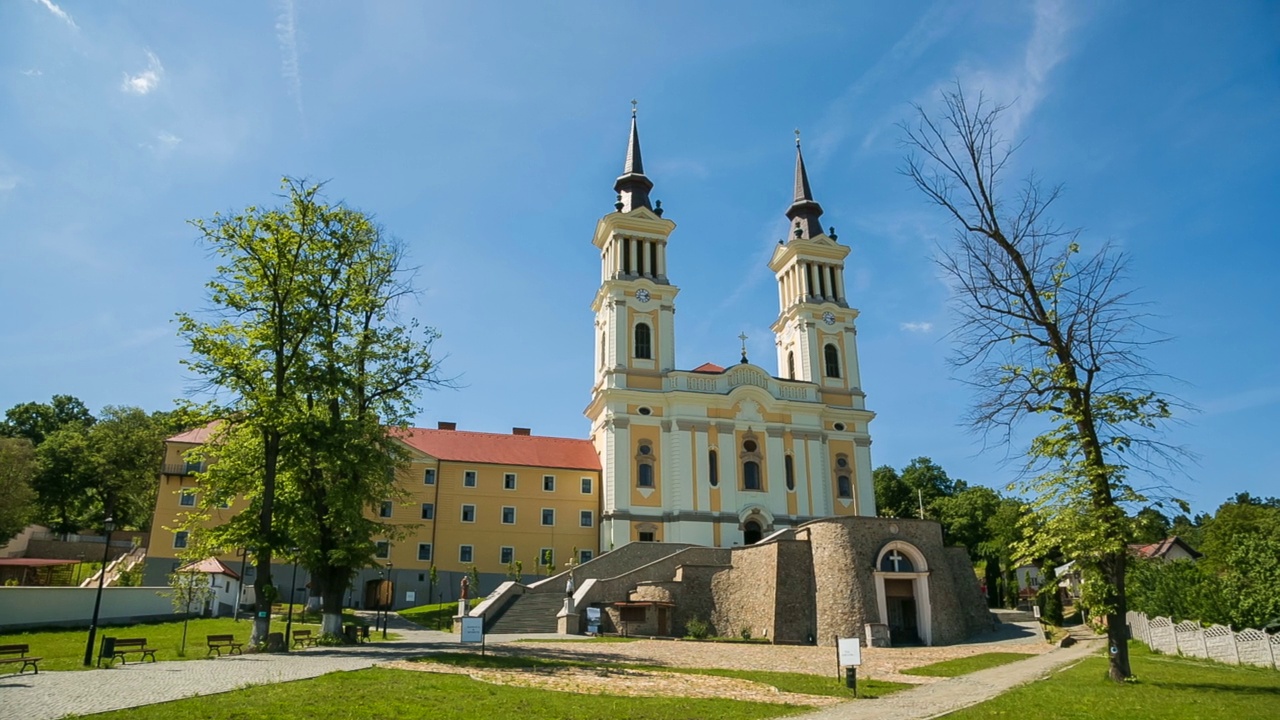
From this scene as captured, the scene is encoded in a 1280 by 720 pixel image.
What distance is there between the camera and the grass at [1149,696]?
13.4 meters

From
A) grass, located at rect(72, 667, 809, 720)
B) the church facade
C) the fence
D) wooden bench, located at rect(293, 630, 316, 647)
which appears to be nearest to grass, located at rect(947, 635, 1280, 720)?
the fence

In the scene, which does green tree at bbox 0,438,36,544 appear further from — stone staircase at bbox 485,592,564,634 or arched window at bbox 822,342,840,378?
arched window at bbox 822,342,840,378


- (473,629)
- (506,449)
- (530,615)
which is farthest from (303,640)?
(506,449)

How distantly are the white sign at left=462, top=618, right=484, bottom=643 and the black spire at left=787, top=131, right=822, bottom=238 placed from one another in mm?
42590

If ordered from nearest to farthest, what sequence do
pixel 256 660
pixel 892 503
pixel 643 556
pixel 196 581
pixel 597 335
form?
pixel 256 660, pixel 196 581, pixel 643 556, pixel 597 335, pixel 892 503

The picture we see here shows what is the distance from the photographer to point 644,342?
52.0 m

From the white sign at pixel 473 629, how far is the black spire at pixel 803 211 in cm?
4259

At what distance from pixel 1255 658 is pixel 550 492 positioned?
119ft

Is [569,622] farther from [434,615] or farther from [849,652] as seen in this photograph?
[849,652]

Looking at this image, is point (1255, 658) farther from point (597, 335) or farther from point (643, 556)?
point (597, 335)

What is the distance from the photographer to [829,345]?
55844mm

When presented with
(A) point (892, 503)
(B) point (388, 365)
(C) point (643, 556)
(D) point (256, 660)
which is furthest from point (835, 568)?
(A) point (892, 503)

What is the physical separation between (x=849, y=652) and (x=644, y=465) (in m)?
31.8

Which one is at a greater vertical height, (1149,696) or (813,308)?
(813,308)
